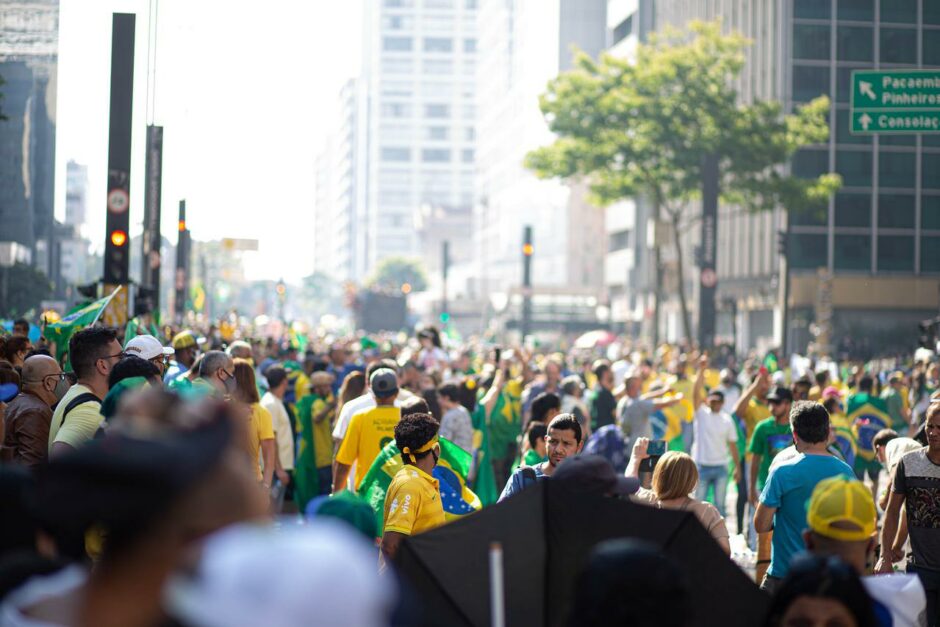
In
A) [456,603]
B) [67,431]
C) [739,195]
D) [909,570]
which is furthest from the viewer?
[739,195]

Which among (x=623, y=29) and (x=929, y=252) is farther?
(x=623, y=29)

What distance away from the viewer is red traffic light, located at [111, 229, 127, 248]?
18219 millimetres

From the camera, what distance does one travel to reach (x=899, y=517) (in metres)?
8.31

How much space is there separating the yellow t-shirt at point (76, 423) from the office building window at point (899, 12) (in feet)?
202

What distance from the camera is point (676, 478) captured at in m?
7.22

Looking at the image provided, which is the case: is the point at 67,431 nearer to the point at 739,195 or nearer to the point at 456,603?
the point at 456,603

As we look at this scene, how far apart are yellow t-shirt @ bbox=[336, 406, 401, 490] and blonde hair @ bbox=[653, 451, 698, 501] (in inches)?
132

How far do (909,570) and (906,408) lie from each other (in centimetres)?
1271

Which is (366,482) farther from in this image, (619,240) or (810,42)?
(619,240)

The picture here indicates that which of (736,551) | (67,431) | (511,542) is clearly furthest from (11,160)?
(511,542)

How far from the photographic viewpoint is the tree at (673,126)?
46.2 metres

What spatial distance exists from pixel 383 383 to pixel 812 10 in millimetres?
57925

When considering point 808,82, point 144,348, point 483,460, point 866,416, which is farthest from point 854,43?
point 144,348

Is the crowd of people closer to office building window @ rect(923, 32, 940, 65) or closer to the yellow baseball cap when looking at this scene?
the yellow baseball cap
